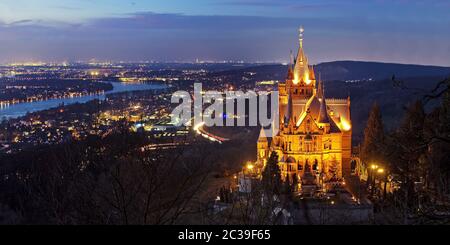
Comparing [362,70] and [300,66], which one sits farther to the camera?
[362,70]

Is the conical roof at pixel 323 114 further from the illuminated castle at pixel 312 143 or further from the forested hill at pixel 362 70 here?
the forested hill at pixel 362 70

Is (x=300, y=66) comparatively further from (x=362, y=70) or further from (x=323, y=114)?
(x=362, y=70)

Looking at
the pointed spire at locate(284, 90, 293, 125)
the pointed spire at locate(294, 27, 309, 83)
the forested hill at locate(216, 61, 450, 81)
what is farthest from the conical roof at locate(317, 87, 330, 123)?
the forested hill at locate(216, 61, 450, 81)

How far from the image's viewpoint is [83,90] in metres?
166

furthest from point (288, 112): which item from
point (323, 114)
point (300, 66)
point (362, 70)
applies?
point (362, 70)

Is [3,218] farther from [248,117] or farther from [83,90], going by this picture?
[83,90]

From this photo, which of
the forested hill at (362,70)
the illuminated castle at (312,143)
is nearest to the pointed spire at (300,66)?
the illuminated castle at (312,143)

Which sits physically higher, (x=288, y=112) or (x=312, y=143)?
(x=288, y=112)

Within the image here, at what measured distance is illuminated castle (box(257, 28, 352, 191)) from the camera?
34.9 m

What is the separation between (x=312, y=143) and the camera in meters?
35.2

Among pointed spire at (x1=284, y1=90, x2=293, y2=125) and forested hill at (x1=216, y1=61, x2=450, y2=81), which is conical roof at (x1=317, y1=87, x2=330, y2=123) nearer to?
pointed spire at (x1=284, y1=90, x2=293, y2=125)

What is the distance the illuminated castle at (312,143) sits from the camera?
34.9 metres

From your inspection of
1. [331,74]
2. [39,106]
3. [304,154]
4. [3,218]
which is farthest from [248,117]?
[331,74]
